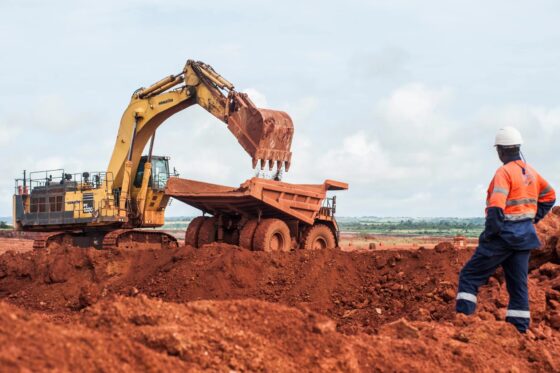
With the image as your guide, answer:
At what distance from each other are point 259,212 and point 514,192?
9165mm

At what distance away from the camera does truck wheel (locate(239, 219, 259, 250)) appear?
1702cm

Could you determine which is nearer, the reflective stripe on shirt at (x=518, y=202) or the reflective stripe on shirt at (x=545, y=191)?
the reflective stripe on shirt at (x=518, y=202)

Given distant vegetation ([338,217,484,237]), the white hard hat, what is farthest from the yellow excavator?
distant vegetation ([338,217,484,237])

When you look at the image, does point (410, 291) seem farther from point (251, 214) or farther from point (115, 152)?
point (115, 152)

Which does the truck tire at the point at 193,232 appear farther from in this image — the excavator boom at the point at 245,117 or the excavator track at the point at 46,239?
the excavator track at the point at 46,239

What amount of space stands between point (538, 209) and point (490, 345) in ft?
6.91

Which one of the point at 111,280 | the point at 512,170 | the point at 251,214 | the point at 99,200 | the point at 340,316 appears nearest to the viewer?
the point at 512,170

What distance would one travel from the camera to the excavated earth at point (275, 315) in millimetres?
5445

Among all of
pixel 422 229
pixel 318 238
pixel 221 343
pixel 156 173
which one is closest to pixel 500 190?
pixel 221 343

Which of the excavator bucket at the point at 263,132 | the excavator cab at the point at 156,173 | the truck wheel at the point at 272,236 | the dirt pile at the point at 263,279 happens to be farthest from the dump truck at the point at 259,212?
the excavator cab at the point at 156,173

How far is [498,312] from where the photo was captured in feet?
31.6

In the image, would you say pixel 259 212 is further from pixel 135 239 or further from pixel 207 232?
pixel 135 239

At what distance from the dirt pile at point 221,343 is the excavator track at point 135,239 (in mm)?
12643

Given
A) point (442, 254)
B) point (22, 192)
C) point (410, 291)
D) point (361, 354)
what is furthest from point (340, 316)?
point (22, 192)
